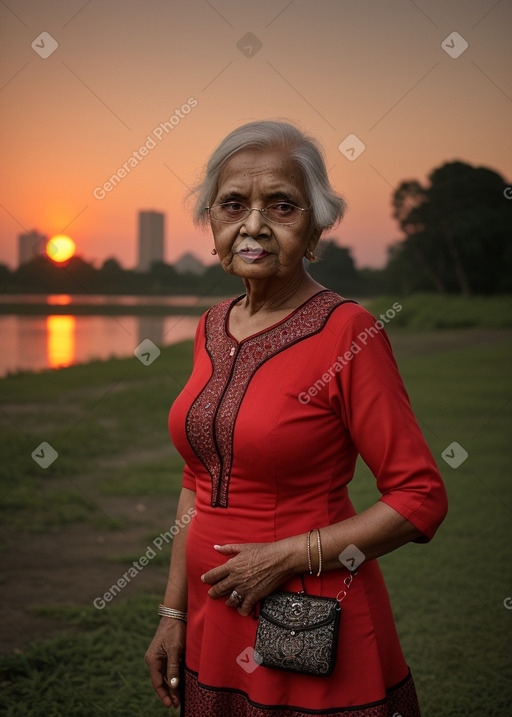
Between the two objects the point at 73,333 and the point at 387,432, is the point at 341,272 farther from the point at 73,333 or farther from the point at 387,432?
the point at 387,432

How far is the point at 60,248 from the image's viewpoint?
844cm

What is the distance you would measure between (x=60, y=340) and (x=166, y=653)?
31.0 ft

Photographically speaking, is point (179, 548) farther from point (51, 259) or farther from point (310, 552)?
point (51, 259)

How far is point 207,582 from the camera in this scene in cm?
168

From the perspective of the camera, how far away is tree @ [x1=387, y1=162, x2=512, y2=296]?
13.1 meters

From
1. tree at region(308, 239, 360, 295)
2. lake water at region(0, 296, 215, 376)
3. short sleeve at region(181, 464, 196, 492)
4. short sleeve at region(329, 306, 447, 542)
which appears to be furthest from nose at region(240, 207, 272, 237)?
tree at region(308, 239, 360, 295)

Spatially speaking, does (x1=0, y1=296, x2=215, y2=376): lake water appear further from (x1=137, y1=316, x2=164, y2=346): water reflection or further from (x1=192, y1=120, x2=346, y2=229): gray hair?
(x1=192, y1=120, x2=346, y2=229): gray hair

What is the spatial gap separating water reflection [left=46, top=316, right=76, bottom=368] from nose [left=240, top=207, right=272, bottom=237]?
29.4 ft

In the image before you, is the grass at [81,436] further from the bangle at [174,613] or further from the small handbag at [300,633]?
the small handbag at [300,633]

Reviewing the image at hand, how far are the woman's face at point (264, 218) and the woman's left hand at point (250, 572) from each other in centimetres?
63

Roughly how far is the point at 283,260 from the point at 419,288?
1349cm

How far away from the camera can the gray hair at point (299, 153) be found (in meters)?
1.70

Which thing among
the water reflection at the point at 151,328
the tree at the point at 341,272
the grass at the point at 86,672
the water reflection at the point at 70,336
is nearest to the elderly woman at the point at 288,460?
the grass at the point at 86,672

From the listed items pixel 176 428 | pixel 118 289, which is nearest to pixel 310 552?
pixel 176 428
